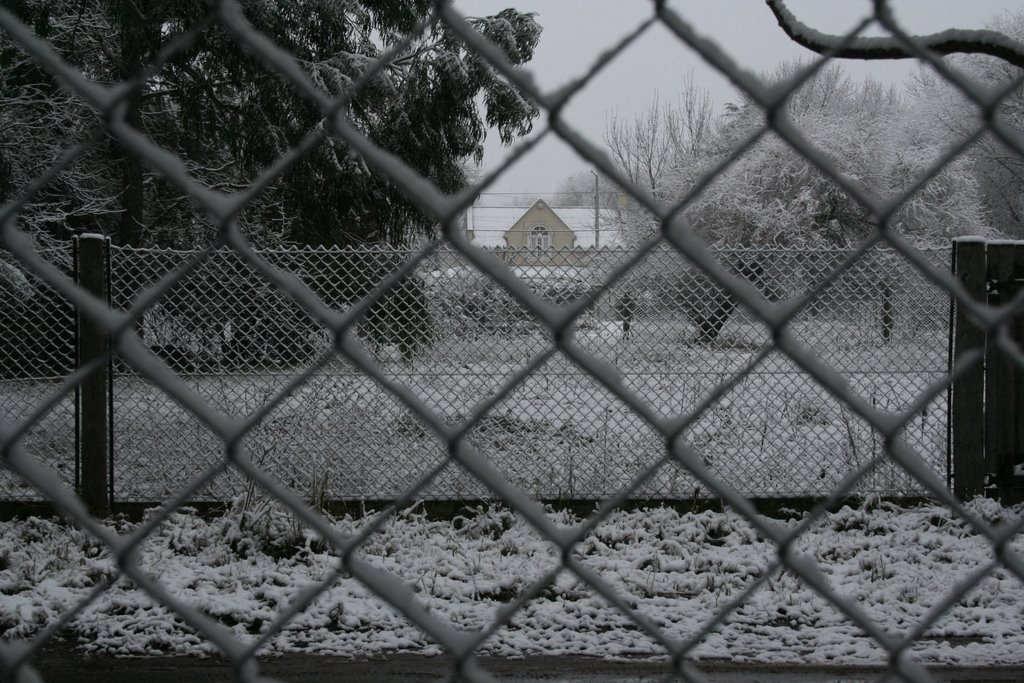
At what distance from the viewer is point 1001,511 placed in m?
4.64

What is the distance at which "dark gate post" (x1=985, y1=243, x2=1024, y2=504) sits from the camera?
4.66 meters

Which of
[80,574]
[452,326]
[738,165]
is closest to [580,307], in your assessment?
[80,574]

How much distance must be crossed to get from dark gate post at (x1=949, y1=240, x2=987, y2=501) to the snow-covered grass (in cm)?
17

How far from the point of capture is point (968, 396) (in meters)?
4.75

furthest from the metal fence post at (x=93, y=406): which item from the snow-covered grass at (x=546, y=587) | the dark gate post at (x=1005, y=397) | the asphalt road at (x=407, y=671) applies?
the dark gate post at (x=1005, y=397)

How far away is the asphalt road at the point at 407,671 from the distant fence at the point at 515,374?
1.66 meters

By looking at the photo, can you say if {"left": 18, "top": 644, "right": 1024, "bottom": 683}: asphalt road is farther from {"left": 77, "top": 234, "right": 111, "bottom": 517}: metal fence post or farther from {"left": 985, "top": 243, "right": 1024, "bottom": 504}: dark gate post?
{"left": 985, "top": 243, "right": 1024, "bottom": 504}: dark gate post

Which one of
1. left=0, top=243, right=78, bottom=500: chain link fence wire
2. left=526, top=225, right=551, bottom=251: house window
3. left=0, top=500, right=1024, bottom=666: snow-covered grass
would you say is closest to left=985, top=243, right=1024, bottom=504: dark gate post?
left=0, top=500, right=1024, bottom=666: snow-covered grass

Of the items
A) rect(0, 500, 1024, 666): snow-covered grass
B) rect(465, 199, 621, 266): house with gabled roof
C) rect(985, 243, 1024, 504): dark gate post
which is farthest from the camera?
rect(465, 199, 621, 266): house with gabled roof

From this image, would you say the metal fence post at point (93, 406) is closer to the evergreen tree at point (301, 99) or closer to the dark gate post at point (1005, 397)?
the evergreen tree at point (301, 99)

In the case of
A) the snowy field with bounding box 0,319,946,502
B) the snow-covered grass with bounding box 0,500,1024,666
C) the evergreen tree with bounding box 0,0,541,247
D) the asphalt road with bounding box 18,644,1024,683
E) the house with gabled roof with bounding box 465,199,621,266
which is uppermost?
the evergreen tree with bounding box 0,0,541,247

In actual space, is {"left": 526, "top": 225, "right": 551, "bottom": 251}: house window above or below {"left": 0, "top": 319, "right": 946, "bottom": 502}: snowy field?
above

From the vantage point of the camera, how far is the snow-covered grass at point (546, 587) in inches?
134

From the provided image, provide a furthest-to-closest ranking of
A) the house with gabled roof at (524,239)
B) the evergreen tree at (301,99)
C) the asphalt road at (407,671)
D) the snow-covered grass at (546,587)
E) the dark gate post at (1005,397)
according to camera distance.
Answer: the evergreen tree at (301,99), the house with gabled roof at (524,239), the dark gate post at (1005,397), the snow-covered grass at (546,587), the asphalt road at (407,671)
